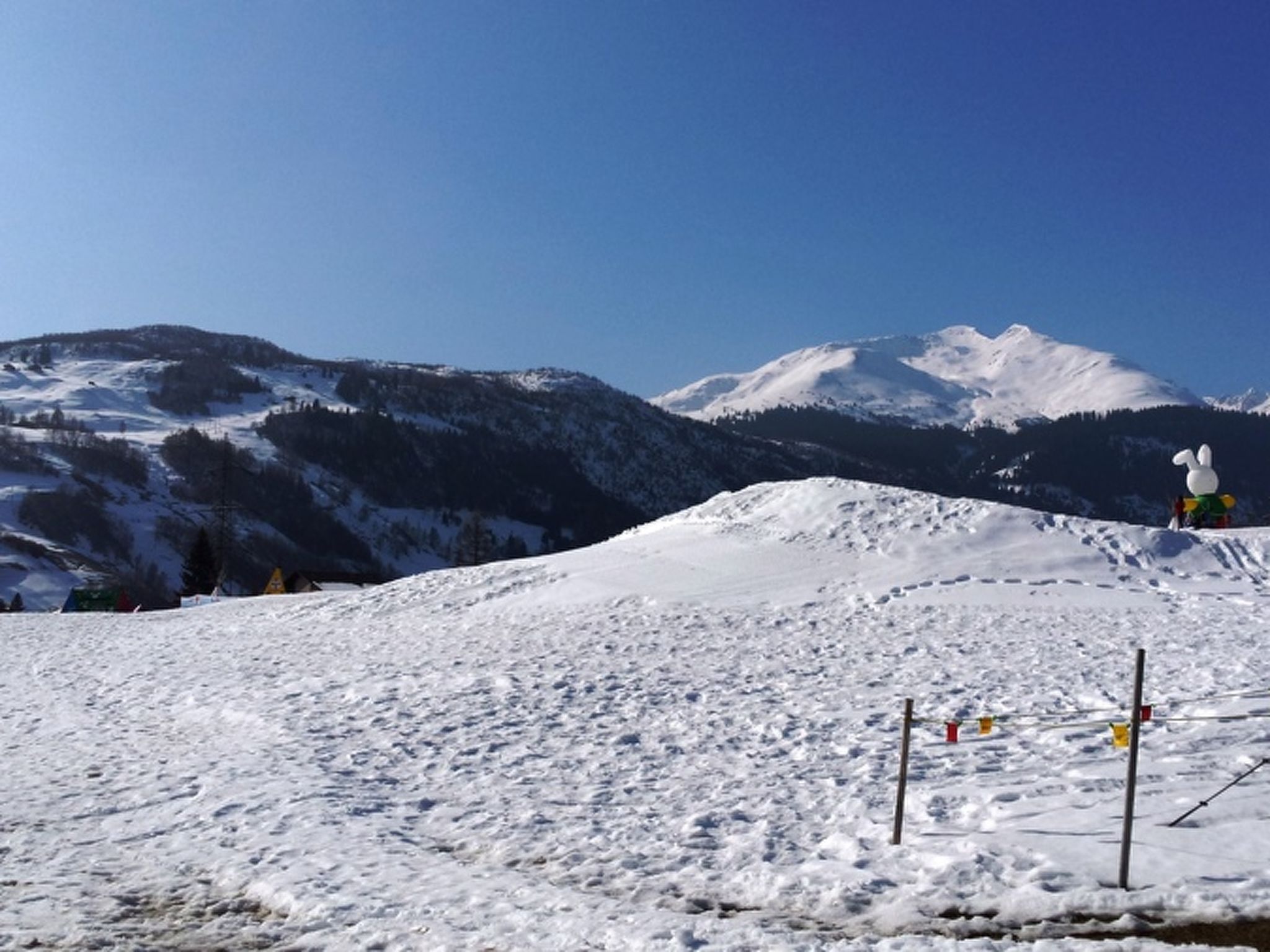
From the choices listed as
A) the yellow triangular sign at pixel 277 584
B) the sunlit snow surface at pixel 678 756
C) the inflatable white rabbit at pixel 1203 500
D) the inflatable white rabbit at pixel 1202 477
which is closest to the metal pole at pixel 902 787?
the sunlit snow surface at pixel 678 756

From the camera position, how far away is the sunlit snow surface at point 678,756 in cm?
990

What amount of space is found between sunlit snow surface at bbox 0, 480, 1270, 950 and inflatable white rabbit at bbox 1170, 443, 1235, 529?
418 inches

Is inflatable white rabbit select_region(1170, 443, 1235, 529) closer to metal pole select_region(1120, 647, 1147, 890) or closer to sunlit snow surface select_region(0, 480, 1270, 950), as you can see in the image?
sunlit snow surface select_region(0, 480, 1270, 950)

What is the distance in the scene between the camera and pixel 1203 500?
43000 mm

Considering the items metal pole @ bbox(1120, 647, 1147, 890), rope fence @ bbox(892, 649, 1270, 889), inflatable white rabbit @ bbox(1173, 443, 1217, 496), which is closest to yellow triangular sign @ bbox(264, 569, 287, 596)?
inflatable white rabbit @ bbox(1173, 443, 1217, 496)

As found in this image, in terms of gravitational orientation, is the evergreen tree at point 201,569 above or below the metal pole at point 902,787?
below

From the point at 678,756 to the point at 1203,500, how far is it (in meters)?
36.2

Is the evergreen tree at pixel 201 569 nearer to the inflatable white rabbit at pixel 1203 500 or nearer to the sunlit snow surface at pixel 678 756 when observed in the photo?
the sunlit snow surface at pixel 678 756

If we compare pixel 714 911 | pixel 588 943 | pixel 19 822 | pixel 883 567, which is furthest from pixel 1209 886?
pixel 883 567

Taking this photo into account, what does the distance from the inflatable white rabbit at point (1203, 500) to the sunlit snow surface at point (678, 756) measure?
1062 centimetres

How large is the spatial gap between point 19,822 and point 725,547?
23823mm

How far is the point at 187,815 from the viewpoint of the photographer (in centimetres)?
1412

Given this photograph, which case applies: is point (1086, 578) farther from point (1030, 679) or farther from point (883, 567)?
point (1030, 679)

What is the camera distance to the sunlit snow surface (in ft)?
32.5
